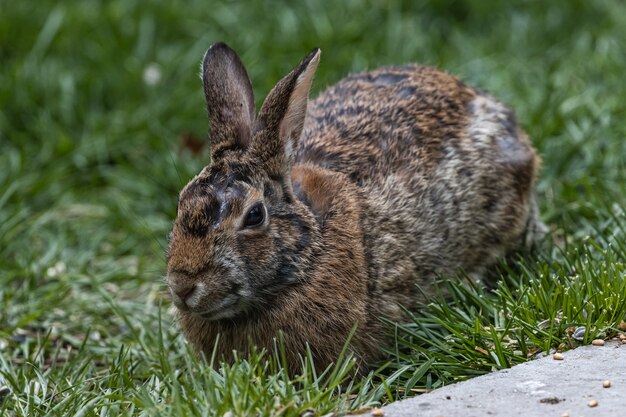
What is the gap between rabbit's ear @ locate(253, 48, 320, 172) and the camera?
16.9 ft

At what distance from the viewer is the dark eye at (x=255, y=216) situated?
5031mm

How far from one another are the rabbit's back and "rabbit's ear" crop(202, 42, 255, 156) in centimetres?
55

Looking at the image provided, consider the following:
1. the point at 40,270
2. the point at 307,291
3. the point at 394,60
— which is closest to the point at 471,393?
the point at 307,291

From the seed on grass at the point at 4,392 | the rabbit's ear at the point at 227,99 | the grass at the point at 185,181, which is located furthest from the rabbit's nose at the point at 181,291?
the seed on grass at the point at 4,392

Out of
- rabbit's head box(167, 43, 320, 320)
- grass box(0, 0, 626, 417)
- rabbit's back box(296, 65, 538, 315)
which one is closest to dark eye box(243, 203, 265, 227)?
rabbit's head box(167, 43, 320, 320)

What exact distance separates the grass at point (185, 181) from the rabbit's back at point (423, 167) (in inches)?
10.1

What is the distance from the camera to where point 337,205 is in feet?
18.0

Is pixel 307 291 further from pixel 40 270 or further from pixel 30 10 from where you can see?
pixel 30 10

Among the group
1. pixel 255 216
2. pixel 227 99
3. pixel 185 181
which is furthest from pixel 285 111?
pixel 185 181

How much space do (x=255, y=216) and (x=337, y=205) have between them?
0.55 meters

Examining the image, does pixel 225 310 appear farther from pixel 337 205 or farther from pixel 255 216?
pixel 337 205

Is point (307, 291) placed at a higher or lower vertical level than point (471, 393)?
higher

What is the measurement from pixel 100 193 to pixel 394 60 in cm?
219

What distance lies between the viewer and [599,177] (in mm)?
6848
